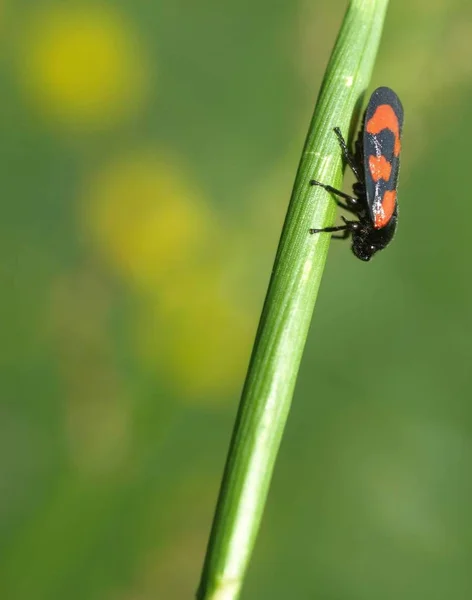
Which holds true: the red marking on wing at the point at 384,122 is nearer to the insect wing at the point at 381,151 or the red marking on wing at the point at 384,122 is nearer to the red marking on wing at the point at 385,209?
the insect wing at the point at 381,151

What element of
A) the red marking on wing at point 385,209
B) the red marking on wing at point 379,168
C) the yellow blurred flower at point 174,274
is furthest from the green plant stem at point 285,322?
Result: the yellow blurred flower at point 174,274

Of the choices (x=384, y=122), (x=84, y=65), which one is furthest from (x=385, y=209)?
(x=84, y=65)

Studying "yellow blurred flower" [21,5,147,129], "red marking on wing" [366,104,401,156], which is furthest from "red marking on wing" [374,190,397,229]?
"yellow blurred flower" [21,5,147,129]

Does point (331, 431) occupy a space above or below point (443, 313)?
below

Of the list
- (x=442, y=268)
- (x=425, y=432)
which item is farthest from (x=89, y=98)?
(x=425, y=432)

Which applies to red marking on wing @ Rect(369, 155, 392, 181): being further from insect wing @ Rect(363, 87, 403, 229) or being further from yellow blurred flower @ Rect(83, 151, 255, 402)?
yellow blurred flower @ Rect(83, 151, 255, 402)

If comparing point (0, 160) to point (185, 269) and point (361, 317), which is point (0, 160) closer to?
point (185, 269)
